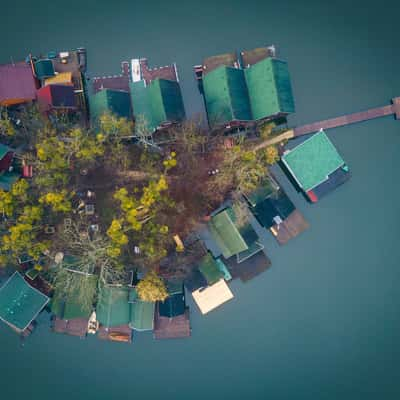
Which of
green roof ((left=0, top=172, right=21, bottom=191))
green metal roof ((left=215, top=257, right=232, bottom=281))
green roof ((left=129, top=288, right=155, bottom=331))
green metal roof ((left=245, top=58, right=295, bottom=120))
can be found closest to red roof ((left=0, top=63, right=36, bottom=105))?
green roof ((left=0, top=172, right=21, bottom=191))

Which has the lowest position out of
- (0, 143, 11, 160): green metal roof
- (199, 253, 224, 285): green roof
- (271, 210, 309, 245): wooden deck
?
(199, 253, 224, 285): green roof

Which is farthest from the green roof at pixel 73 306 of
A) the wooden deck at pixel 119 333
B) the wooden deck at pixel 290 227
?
the wooden deck at pixel 290 227

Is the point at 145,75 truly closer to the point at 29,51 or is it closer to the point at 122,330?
the point at 29,51

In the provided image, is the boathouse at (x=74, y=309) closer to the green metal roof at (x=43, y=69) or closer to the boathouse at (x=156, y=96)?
the boathouse at (x=156, y=96)

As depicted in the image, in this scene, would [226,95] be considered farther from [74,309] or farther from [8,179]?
[74,309]

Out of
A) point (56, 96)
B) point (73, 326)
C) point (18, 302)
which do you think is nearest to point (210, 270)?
point (73, 326)

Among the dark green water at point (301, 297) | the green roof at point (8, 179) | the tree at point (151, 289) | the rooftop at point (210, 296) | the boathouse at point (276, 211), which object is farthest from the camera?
the dark green water at point (301, 297)

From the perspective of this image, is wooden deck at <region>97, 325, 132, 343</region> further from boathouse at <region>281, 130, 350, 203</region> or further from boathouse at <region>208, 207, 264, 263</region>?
boathouse at <region>281, 130, 350, 203</region>
